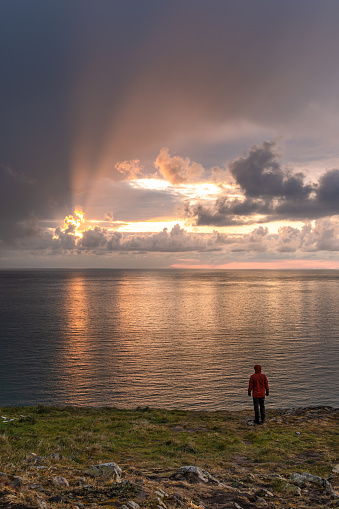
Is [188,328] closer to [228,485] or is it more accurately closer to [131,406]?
[131,406]

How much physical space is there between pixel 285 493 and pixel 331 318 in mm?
102456

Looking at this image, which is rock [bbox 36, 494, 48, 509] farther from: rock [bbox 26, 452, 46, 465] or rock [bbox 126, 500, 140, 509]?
rock [bbox 26, 452, 46, 465]

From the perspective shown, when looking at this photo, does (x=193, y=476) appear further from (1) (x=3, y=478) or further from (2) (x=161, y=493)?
(1) (x=3, y=478)

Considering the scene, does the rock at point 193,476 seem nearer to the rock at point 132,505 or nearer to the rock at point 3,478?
the rock at point 132,505

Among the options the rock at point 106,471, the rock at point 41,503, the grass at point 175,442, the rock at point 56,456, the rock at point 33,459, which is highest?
the rock at point 41,503

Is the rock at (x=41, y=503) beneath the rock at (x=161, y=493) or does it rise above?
above

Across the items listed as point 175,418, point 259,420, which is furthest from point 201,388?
point 259,420

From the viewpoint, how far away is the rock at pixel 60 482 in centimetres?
999

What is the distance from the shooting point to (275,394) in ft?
140

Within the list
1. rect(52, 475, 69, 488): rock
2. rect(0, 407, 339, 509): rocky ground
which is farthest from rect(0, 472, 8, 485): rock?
rect(52, 475, 69, 488): rock

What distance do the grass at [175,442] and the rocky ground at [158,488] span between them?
3.56 ft

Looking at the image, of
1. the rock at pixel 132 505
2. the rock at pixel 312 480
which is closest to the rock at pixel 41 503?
the rock at pixel 132 505

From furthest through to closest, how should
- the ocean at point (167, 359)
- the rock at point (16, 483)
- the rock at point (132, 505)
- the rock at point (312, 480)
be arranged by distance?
1. the ocean at point (167, 359)
2. the rock at point (312, 480)
3. the rock at point (16, 483)
4. the rock at point (132, 505)

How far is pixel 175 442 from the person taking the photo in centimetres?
1816
